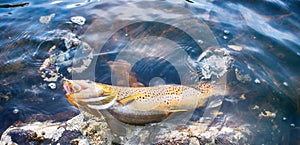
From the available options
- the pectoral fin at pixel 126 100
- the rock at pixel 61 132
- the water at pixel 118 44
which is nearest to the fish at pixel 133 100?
the pectoral fin at pixel 126 100

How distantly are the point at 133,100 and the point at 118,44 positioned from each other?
2.03 metres

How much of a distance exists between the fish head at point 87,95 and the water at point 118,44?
890mm

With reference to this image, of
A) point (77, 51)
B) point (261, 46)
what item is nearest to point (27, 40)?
point (77, 51)

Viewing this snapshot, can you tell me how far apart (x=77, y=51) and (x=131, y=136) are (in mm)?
2141

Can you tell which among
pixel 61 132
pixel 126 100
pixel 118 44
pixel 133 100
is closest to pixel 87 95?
pixel 126 100

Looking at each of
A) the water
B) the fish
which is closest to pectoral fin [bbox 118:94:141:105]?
the fish

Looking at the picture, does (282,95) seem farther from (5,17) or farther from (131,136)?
(5,17)

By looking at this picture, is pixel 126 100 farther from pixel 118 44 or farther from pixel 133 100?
A: pixel 118 44

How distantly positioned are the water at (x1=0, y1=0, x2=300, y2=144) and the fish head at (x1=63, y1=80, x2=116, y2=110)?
2.92 ft

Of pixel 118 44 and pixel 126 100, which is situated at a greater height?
pixel 126 100

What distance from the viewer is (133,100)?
3.72m

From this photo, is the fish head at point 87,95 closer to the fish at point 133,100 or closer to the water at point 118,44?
the fish at point 133,100

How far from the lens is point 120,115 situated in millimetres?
3650

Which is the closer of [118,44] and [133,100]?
[133,100]
